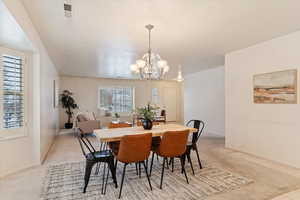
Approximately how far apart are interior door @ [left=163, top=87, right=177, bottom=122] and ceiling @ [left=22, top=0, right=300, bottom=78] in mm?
5780

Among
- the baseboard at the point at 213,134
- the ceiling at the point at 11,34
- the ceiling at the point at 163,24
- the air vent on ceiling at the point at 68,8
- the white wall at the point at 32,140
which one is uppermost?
the ceiling at the point at 163,24

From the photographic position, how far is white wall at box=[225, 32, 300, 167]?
306cm

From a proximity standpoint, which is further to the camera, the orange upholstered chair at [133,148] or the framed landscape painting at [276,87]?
the framed landscape painting at [276,87]

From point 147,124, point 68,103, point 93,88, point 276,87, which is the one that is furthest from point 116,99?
point 276,87

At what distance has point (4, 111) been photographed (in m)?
2.76

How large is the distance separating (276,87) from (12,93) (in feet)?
16.2

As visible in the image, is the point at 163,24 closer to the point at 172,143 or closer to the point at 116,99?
the point at 172,143

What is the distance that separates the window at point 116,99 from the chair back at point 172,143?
6.69 m

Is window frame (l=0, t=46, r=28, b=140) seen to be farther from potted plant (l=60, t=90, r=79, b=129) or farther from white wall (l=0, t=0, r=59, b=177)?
potted plant (l=60, t=90, r=79, b=129)

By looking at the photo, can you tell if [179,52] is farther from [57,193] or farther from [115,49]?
[57,193]

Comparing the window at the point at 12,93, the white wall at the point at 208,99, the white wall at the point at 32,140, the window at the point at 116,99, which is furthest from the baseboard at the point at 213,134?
the window at the point at 12,93

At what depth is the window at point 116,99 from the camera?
874cm

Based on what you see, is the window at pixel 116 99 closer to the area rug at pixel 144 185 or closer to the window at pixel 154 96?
the window at pixel 154 96

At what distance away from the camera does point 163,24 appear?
2.67m
